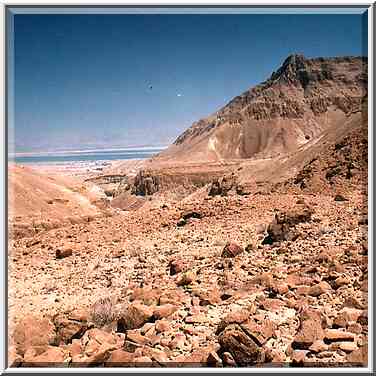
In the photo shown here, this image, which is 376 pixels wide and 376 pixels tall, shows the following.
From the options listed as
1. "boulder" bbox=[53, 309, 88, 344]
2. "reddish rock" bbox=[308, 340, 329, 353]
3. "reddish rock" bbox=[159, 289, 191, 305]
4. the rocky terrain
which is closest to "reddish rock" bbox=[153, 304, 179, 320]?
the rocky terrain

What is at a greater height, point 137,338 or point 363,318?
point 363,318

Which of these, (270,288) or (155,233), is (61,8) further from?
(155,233)

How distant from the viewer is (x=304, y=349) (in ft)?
11.3

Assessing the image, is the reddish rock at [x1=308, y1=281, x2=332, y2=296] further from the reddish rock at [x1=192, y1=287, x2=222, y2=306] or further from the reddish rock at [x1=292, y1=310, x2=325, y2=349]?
the reddish rock at [x1=192, y1=287, x2=222, y2=306]

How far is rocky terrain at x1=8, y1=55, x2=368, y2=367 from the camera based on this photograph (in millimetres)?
3531

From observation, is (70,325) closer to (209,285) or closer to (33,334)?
(33,334)

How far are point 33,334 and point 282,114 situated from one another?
5204 centimetres

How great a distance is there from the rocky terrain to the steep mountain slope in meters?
40.5

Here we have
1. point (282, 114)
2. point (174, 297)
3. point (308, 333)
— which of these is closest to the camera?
point (308, 333)

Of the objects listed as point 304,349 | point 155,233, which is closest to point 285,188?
point 155,233

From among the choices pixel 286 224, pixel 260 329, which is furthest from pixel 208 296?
pixel 286 224

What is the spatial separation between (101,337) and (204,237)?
3.24 m

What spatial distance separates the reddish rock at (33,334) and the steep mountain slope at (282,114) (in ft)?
145

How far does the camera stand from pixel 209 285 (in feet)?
15.8
